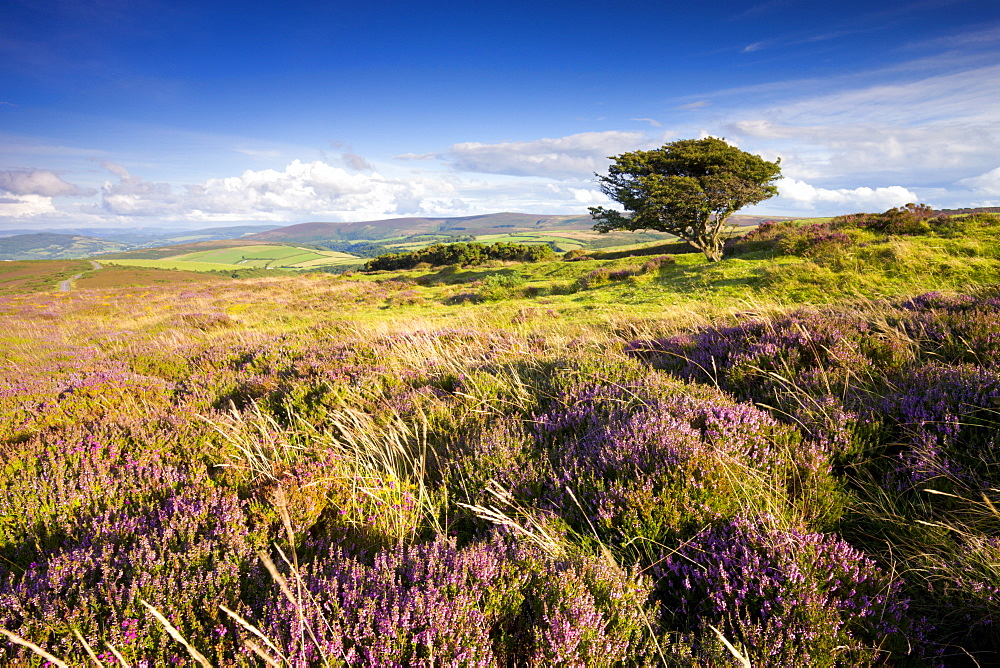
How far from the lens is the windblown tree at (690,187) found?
23375 mm

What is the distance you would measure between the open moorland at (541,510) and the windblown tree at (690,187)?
62.8 ft

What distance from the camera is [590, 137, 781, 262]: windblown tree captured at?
23375 millimetres

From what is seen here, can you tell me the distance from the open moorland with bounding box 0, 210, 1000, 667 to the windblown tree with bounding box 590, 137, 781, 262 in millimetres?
19134

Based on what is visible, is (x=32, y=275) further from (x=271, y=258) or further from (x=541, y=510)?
(x=541, y=510)

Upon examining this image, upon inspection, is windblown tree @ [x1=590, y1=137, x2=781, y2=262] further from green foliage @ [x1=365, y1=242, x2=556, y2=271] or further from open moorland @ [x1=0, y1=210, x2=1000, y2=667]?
green foliage @ [x1=365, y1=242, x2=556, y2=271]

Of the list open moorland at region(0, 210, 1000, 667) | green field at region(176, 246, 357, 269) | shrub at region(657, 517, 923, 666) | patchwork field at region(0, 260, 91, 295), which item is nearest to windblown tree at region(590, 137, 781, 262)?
open moorland at region(0, 210, 1000, 667)

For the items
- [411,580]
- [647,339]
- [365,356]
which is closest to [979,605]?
[411,580]

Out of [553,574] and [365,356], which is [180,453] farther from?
[553,574]

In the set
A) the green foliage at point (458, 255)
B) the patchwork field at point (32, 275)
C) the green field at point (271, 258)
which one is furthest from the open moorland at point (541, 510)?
the green field at point (271, 258)

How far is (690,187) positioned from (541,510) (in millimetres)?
24949

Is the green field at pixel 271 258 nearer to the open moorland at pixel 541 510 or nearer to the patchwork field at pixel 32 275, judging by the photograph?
the patchwork field at pixel 32 275

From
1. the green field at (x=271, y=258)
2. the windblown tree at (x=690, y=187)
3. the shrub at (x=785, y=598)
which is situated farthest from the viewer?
the green field at (x=271, y=258)

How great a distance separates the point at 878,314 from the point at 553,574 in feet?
Answer: 20.2

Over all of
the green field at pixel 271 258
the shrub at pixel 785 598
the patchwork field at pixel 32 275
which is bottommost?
the shrub at pixel 785 598
